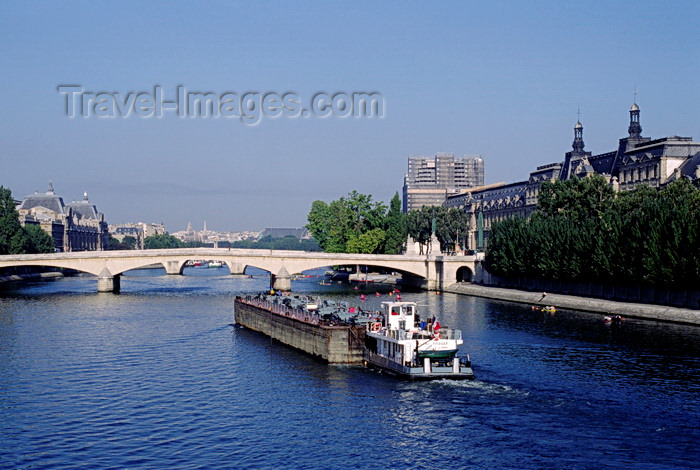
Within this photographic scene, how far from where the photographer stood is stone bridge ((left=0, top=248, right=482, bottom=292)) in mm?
152000

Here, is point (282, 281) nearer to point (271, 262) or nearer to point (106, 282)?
point (271, 262)

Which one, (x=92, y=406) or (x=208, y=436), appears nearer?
(x=208, y=436)

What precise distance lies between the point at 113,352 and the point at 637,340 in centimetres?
4758

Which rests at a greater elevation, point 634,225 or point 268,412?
point 634,225

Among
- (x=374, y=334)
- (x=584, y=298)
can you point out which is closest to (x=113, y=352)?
(x=374, y=334)

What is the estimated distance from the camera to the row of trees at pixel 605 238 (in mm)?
96938

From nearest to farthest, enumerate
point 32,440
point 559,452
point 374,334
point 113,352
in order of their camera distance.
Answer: point 559,452 < point 32,440 < point 374,334 < point 113,352

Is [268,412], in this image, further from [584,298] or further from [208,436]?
[584,298]

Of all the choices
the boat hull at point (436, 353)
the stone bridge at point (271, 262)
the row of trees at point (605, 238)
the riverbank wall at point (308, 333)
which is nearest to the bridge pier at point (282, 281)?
the stone bridge at point (271, 262)

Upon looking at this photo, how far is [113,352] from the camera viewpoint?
76562 millimetres

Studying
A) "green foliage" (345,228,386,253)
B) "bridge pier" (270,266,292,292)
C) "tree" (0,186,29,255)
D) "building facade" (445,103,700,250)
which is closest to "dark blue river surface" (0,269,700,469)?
"bridge pier" (270,266,292,292)

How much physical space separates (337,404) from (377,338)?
11.2 m

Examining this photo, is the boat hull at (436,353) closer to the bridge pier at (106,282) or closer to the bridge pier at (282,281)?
the bridge pier at (282,281)

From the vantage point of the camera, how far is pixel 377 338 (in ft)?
215
